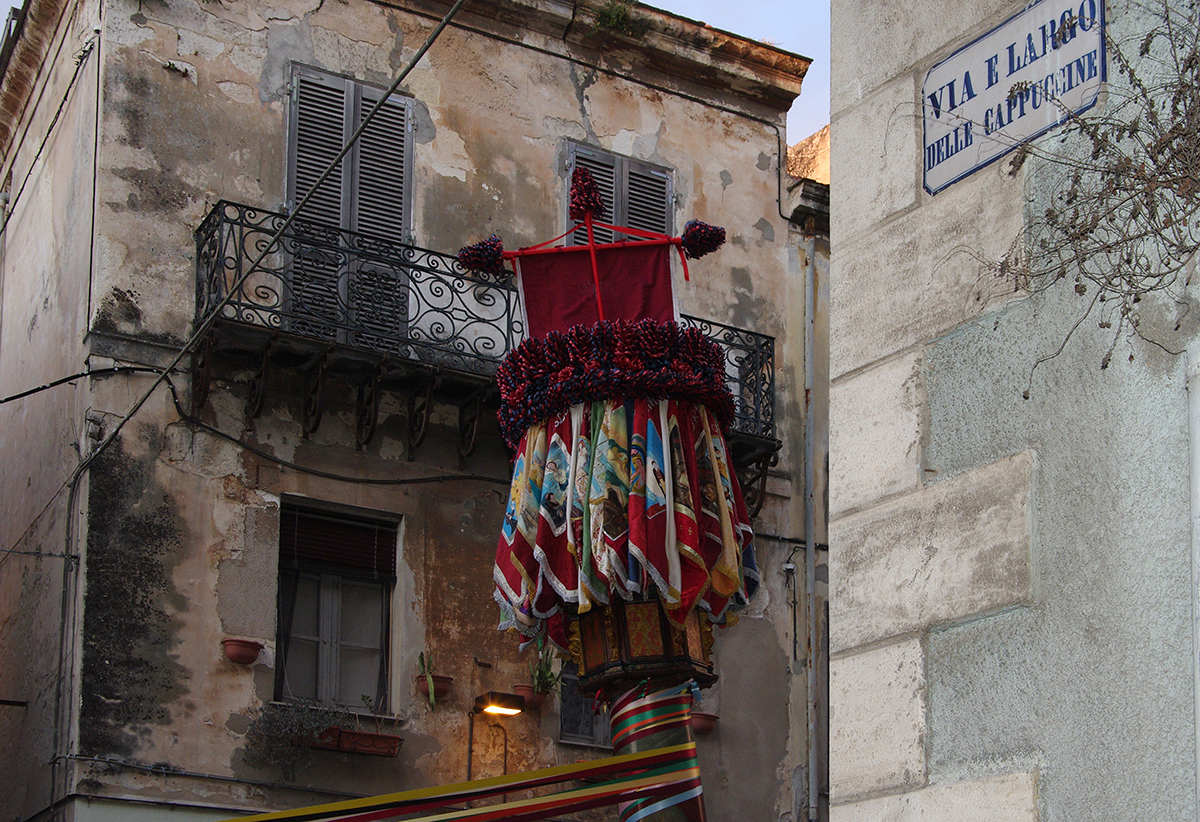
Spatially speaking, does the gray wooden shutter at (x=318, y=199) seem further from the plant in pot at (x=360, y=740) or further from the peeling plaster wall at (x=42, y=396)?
the plant in pot at (x=360, y=740)

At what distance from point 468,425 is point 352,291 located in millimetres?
1418

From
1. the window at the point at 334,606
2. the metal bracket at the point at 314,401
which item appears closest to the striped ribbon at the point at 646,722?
the window at the point at 334,606

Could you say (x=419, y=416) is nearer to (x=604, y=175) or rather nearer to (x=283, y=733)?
(x=283, y=733)

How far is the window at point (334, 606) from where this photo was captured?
11.6 m

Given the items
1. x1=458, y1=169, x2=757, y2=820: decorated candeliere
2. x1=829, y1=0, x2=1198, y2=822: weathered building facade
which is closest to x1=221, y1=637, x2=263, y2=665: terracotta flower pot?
x1=458, y1=169, x2=757, y2=820: decorated candeliere

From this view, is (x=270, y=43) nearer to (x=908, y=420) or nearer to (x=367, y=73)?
(x=367, y=73)

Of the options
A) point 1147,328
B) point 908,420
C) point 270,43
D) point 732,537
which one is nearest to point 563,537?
point 732,537

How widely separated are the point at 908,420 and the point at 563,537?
398 centimetres

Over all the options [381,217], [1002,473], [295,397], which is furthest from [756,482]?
[1002,473]

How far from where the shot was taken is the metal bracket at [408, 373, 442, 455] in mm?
12141

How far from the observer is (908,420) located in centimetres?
443

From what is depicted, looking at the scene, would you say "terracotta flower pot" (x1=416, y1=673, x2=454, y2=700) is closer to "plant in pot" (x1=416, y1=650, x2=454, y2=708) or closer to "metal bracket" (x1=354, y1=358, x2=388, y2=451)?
"plant in pot" (x1=416, y1=650, x2=454, y2=708)

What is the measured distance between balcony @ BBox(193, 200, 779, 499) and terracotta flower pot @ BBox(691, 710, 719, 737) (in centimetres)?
305

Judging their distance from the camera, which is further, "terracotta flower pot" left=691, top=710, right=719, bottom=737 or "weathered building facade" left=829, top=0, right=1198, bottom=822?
"terracotta flower pot" left=691, top=710, right=719, bottom=737
